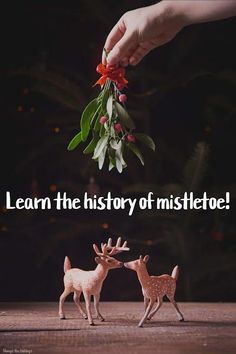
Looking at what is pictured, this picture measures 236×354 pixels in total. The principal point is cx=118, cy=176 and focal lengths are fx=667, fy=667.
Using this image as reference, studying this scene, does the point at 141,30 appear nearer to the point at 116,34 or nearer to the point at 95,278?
the point at 116,34

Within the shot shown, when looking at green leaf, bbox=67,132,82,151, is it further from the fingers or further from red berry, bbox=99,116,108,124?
the fingers

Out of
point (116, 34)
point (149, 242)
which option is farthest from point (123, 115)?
point (149, 242)

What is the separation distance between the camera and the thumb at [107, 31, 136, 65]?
61 centimetres

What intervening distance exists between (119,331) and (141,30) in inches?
27.5

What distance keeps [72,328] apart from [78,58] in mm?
1543

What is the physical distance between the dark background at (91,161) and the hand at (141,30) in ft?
4.41

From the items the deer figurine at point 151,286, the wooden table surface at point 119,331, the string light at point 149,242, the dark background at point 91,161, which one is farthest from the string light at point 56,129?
the deer figurine at point 151,286

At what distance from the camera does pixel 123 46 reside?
629 millimetres

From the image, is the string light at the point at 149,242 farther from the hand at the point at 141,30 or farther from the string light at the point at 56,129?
the hand at the point at 141,30

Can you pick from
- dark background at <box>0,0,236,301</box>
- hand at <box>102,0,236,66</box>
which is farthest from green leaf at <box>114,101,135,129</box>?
dark background at <box>0,0,236,301</box>

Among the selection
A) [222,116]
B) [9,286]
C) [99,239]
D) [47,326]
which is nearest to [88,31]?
[222,116]

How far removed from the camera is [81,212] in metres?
2.44

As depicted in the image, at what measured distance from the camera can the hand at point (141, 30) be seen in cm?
56

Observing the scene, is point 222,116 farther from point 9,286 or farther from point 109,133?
point 109,133
